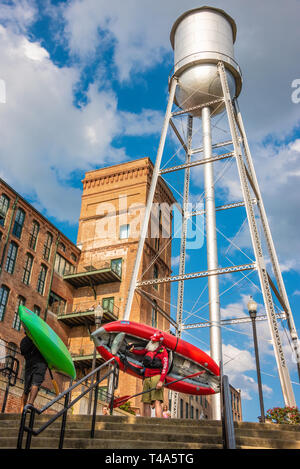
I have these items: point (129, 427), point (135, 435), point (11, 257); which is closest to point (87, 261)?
point (11, 257)

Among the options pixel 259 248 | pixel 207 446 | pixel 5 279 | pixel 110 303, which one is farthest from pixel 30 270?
pixel 207 446

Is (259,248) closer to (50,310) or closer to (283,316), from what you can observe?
(283,316)

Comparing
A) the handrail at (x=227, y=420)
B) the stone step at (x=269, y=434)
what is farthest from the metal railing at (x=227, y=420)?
the stone step at (x=269, y=434)

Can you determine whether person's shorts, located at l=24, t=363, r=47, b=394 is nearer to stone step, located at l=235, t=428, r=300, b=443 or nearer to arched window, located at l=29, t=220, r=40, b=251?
stone step, located at l=235, t=428, r=300, b=443

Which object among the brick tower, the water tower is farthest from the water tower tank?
the brick tower

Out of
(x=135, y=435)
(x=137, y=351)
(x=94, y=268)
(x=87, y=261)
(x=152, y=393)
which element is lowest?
(x=135, y=435)

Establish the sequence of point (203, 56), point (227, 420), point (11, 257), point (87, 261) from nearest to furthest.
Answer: point (227, 420)
point (203, 56)
point (11, 257)
point (87, 261)

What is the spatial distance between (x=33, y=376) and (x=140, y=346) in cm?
456

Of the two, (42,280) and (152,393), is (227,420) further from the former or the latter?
(42,280)

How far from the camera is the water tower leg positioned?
1646 centimetres

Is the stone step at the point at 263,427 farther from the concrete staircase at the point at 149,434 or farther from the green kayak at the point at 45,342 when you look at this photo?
the green kayak at the point at 45,342

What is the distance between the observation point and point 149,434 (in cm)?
657

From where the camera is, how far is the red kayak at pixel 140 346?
462 inches
